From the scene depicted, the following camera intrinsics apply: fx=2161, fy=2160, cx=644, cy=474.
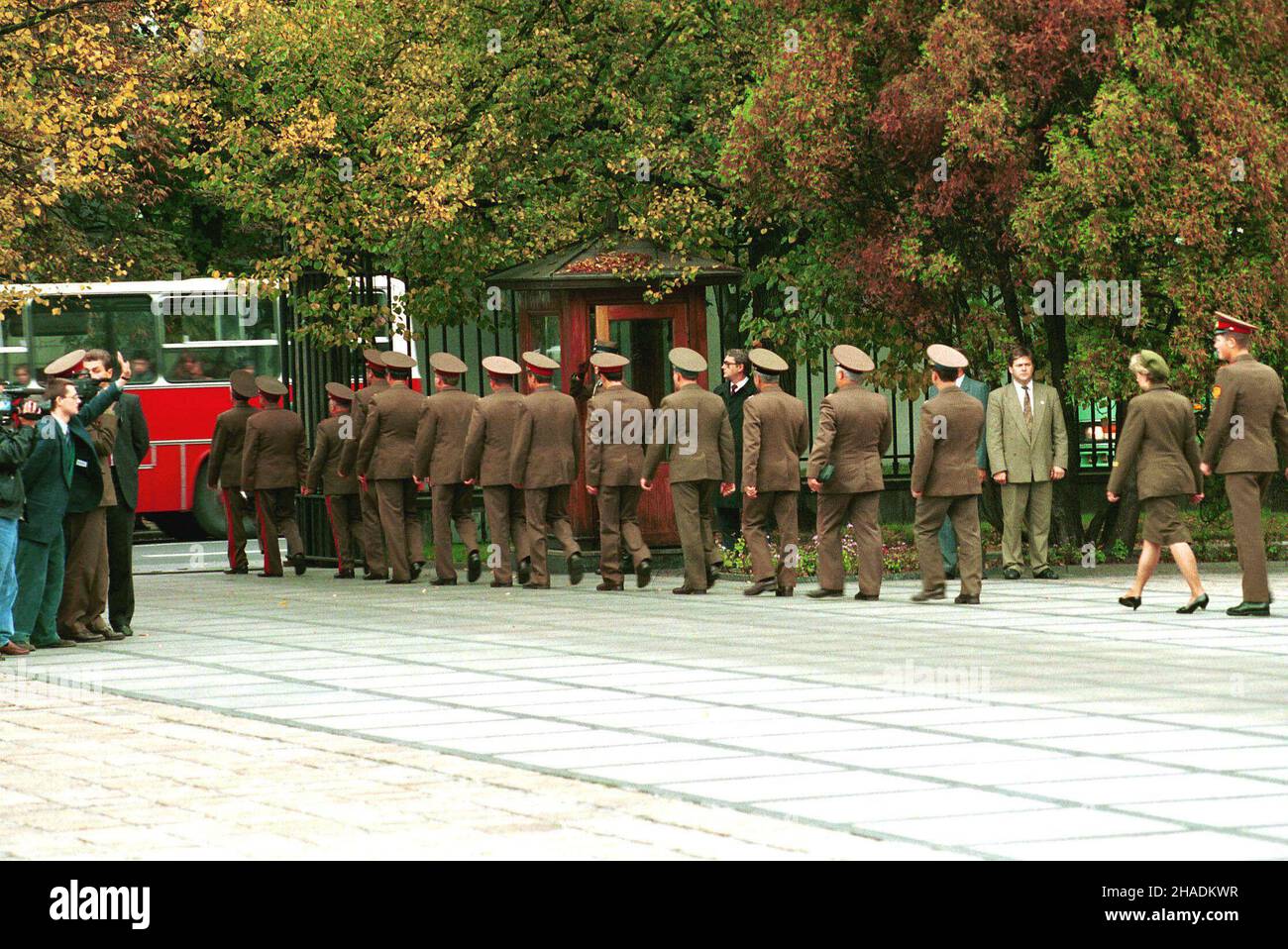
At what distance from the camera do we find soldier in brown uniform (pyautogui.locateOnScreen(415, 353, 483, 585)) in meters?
19.1

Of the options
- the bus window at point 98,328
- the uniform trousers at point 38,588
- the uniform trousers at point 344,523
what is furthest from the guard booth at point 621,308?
the bus window at point 98,328

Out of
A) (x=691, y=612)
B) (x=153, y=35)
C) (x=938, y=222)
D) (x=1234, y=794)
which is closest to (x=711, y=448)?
(x=691, y=612)

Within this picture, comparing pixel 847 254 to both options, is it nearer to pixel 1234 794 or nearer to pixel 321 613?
pixel 321 613

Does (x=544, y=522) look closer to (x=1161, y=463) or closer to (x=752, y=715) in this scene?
(x=1161, y=463)

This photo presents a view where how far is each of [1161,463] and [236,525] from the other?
33.3ft

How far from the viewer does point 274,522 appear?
2125 centimetres

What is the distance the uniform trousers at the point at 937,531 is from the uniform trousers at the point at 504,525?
3910mm

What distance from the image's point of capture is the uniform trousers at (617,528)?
59.4 feet

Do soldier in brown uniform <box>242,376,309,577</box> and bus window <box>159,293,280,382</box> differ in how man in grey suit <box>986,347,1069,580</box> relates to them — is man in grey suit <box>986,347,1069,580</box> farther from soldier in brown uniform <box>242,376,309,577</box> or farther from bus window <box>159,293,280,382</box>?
bus window <box>159,293,280,382</box>

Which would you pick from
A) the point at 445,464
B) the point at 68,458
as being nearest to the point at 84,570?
the point at 68,458

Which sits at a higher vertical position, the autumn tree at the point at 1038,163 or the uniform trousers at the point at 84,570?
the autumn tree at the point at 1038,163

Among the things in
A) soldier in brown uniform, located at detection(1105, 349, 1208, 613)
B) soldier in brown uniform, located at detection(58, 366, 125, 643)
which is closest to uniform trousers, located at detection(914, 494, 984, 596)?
soldier in brown uniform, located at detection(1105, 349, 1208, 613)

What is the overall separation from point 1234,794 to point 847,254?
12237mm

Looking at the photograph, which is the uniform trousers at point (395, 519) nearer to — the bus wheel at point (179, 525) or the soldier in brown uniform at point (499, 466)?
the soldier in brown uniform at point (499, 466)
